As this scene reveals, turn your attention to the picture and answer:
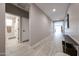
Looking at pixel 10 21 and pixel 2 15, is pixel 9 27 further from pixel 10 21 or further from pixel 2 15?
pixel 2 15

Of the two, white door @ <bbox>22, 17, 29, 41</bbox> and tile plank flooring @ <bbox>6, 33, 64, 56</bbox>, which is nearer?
tile plank flooring @ <bbox>6, 33, 64, 56</bbox>

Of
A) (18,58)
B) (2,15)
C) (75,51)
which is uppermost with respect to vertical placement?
(2,15)

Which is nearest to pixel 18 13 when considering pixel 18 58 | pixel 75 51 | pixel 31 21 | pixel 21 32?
pixel 21 32

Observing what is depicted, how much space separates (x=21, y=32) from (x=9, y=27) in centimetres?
295

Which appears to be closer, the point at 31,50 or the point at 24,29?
the point at 31,50

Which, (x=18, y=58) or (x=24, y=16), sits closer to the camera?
(x=18, y=58)

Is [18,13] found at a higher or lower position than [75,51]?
higher

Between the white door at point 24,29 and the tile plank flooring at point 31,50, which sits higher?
the white door at point 24,29

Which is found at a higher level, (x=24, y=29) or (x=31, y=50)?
(x=24, y=29)

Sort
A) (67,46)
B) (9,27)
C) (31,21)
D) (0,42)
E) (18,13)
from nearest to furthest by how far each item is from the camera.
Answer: (0,42), (67,46), (31,21), (18,13), (9,27)

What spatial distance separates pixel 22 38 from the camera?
19.8ft

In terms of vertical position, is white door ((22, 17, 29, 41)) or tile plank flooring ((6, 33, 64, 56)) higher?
white door ((22, 17, 29, 41))

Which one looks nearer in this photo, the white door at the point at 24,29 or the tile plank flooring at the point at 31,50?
the tile plank flooring at the point at 31,50

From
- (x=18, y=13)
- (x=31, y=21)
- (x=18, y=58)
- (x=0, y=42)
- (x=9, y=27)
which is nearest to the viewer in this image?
(x=18, y=58)
